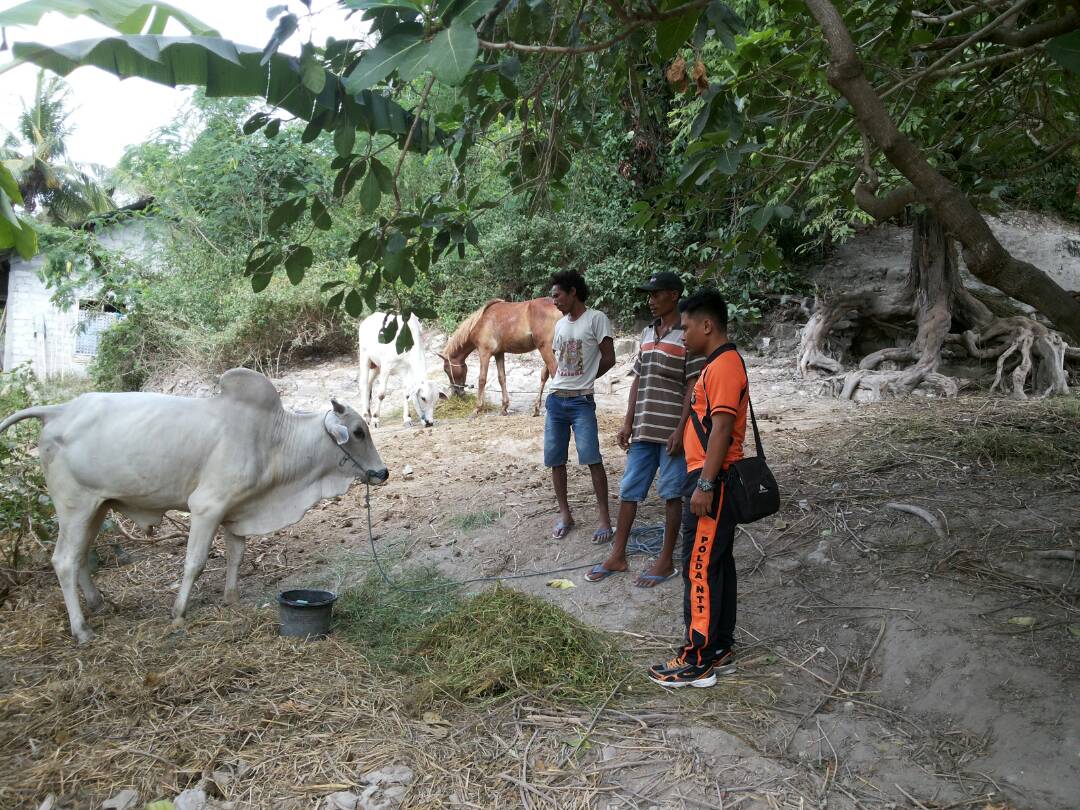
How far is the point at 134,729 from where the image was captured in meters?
3.48

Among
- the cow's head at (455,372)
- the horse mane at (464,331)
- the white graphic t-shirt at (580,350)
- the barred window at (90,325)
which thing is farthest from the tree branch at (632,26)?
the barred window at (90,325)

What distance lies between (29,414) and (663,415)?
3763 mm

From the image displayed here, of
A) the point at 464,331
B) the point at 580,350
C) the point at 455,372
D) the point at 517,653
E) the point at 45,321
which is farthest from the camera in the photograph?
the point at 45,321

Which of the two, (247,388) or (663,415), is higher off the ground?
(247,388)

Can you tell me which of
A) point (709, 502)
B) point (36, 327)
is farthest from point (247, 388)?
Answer: point (36, 327)

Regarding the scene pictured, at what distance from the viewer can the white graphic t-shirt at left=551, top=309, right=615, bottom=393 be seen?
5526 mm

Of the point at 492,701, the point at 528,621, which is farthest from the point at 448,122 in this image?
the point at 492,701

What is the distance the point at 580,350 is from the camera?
5.52 meters

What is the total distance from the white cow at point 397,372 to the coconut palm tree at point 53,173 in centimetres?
1530

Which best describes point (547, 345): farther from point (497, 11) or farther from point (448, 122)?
point (497, 11)

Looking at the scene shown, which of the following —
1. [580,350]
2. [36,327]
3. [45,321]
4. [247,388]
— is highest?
[45,321]

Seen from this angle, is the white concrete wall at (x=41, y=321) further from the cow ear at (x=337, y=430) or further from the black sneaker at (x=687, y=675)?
the black sneaker at (x=687, y=675)

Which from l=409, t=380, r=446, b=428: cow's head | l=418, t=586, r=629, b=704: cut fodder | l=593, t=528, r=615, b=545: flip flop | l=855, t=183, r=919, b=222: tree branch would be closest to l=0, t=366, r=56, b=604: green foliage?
l=418, t=586, r=629, b=704: cut fodder

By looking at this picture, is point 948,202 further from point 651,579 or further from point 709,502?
point 651,579
